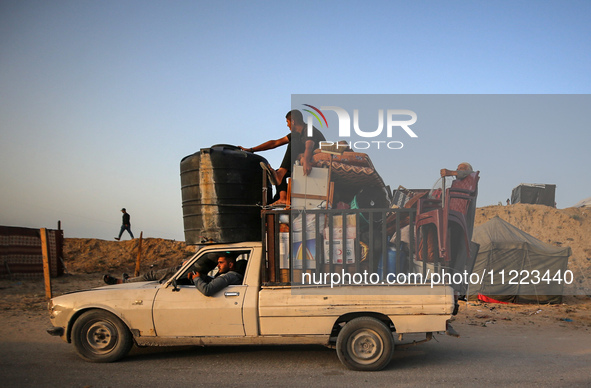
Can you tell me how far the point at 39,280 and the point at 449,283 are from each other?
15.5 metres

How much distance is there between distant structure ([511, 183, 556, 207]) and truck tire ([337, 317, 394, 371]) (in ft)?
30.3

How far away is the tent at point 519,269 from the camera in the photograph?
14711 millimetres

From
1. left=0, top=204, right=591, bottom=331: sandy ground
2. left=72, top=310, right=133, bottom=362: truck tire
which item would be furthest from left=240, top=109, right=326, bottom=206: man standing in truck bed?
left=0, top=204, right=591, bottom=331: sandy ground

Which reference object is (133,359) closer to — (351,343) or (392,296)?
(351,343)

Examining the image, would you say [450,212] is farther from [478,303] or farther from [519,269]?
[519,269]

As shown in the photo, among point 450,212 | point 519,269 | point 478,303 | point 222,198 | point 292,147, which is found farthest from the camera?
point 519,269

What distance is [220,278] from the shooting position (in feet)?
20.0

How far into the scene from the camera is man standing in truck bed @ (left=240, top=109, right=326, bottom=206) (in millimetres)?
6758

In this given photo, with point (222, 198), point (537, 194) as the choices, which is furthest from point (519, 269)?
point (222, 198)

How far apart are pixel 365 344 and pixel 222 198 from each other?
273 centimetres

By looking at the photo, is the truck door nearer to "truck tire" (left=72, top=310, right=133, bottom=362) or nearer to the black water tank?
"truck tire" (left=72, top=310, right=133, bottom=362)

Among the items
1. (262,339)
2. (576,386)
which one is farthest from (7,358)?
(576,386)

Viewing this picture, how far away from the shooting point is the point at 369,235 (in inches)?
237

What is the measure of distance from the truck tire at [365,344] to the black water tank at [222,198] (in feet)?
5.97
